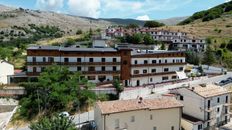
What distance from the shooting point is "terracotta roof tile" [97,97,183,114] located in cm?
4512

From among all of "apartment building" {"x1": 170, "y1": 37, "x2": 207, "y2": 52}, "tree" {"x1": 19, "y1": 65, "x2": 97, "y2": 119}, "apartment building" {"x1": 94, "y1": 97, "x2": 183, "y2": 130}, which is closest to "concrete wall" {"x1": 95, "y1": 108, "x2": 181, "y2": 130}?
"apartment building" {"x1": 94, "y1": 97, "x2": 183, "y2": 130}

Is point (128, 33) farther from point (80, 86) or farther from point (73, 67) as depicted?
point (80, 86)

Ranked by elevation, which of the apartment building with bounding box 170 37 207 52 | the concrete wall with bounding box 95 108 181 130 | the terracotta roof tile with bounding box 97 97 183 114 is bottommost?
the concrete wall with bounding box 95 108 181 130

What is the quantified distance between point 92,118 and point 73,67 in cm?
1726

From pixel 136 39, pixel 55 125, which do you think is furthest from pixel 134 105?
pixel 136 39

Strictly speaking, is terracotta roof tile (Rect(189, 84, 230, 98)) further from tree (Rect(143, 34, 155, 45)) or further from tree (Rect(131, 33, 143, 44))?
tree (Rect(131, 33, 143, 44))

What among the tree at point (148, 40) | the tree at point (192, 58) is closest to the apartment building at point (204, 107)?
the tree at point (192, 58)

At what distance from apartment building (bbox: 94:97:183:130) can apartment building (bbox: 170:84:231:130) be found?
11.1 ft

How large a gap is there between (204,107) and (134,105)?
11847 millimetres

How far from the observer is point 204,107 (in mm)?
50438

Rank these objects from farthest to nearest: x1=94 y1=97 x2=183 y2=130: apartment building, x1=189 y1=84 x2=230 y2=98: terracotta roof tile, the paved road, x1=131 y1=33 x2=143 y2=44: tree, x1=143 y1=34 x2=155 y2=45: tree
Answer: x1=131 y1=33 x2=143 y2=44: tree < x1=143 y1=34 x2=155 y2=45: tree < the paved road < x1=189 y1=84 x2=230 y2=98: terracotta roof tile < x1=94 y1=97 x2=183 y2=130: apartment building

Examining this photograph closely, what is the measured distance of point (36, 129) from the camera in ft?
140

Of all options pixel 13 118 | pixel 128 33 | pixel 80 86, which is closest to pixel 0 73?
pixel 13 118

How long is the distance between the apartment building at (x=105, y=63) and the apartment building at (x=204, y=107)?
56.0ft
